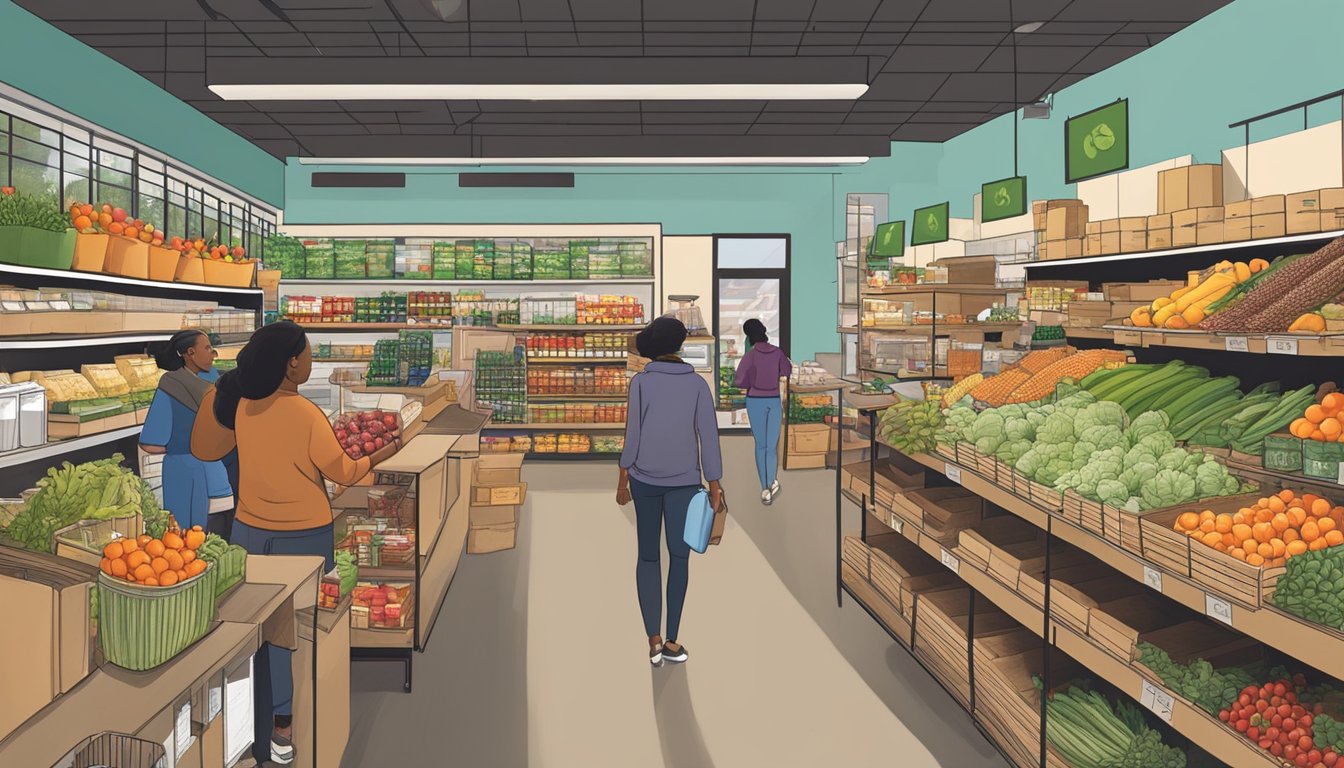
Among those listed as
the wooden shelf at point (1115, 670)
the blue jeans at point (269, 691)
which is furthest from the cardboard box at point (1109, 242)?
the blue jeans at point (269, 691)

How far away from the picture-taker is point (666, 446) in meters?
3.98

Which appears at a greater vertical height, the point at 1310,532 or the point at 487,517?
the point at 1310,532

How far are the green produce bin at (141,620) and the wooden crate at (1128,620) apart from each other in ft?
9.22

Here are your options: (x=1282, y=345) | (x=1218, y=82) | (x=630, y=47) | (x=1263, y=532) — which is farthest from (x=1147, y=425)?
(x=630, y=47)

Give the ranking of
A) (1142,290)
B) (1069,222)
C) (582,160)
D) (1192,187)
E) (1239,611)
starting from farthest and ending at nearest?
(582,160), (1069,222), (1142,290), (1192,187), (1239,611)

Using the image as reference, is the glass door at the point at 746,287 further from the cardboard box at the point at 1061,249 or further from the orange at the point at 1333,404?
the orange at the point at 1333,404

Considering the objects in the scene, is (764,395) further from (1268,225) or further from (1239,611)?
(1239,611)

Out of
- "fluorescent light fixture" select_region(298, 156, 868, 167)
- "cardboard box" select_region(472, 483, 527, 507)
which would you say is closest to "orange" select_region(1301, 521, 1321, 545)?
"cardboard box" select_region(472, 483, 527, 507)

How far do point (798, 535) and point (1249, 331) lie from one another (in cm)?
440

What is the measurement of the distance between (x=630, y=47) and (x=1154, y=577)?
6.61 m

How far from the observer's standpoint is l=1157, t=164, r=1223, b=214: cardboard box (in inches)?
194

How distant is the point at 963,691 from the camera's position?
3596 mm

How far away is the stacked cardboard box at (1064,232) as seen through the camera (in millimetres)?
5609

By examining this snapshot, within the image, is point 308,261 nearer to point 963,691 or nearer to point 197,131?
point 197,131
